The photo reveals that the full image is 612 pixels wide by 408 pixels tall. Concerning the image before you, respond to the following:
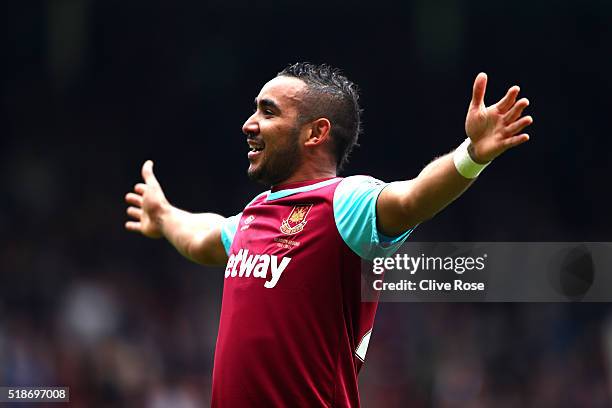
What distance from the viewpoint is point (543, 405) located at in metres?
8.63

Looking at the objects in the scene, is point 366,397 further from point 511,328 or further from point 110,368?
point 110,368

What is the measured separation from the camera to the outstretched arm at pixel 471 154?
291cm

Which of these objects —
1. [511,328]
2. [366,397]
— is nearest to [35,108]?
[366,397]

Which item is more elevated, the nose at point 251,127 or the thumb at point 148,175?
the thumb at point 148,175

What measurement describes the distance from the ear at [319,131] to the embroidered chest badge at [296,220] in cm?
30

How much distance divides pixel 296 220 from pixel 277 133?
1.28 ft

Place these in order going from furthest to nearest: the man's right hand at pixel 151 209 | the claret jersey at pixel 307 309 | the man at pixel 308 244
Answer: the man's right hand at pixel 151 209 < the claret jersey at pixel 307 309 < the man at pixel 308 244

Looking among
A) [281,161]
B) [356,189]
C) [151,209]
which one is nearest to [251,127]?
[281,161]

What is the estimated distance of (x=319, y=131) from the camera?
12.1 feet

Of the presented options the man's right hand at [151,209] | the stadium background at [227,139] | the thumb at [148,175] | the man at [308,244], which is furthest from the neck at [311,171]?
the stadium background at [227,139]

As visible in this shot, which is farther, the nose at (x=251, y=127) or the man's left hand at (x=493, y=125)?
the nose at (x=251, y=127)

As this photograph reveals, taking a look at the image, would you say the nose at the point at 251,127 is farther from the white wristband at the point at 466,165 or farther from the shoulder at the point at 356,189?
the white wristband at the point at 466,165

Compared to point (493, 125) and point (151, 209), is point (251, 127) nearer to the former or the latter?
point (493, 125)

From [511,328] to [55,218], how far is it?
4.78m
